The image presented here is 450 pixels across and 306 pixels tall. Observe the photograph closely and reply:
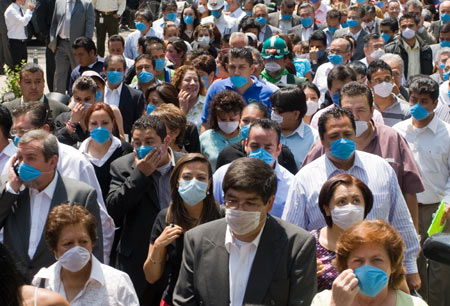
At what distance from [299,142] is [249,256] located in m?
3.04

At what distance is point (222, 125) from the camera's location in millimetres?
7887

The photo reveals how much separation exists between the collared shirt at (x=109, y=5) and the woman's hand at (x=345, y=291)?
1447 cm

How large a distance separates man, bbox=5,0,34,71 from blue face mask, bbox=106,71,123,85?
22.5 feet

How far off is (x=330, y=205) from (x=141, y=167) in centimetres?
168

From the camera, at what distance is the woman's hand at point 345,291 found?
14.2ft

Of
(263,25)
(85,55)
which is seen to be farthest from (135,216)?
(263,25)

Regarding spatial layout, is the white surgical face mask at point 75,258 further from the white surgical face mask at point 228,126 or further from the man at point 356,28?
the man at point 356,28

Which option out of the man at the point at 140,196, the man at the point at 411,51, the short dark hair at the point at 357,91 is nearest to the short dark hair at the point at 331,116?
the short dark hair at the point at 357,91

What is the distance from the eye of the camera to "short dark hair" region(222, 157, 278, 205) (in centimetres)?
485

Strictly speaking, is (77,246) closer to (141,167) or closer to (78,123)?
(141,167)

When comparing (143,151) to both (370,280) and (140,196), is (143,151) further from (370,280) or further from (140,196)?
(370,280)

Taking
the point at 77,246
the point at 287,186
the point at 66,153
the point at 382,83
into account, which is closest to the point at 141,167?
the point at 66,153

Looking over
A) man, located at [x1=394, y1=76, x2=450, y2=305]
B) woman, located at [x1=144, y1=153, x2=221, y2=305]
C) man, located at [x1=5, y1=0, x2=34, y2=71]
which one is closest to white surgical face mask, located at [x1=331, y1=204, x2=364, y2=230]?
woman, located at [x1=144, y1=153, x2=221, y2=305]

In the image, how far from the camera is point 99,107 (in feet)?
25.6
